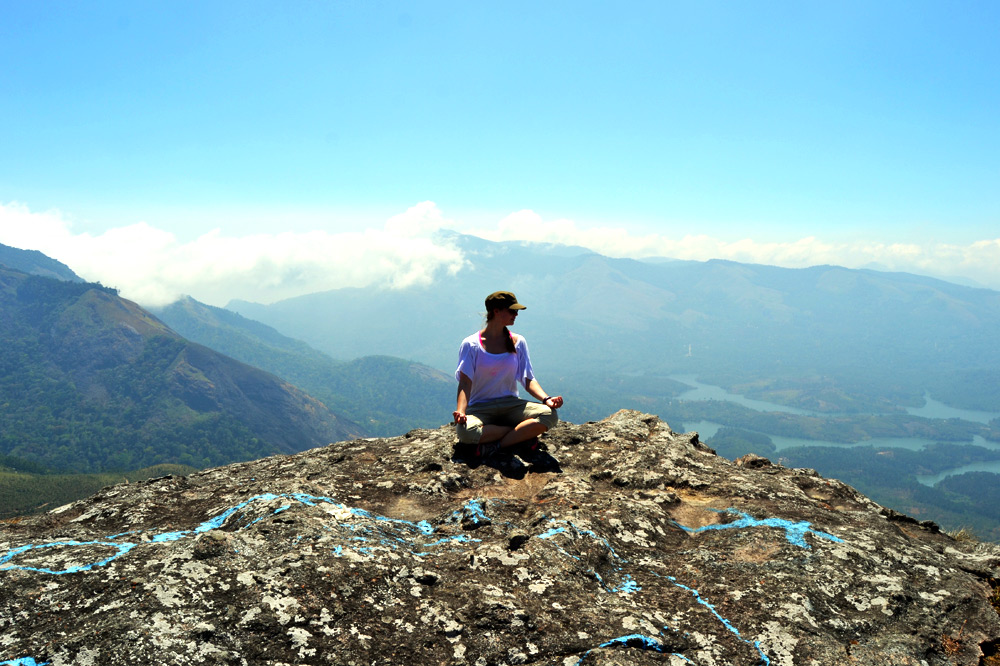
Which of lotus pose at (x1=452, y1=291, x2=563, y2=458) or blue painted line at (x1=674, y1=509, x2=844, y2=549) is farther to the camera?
lotus pose at (x1=452, y1=291, x2=563, y2=458)

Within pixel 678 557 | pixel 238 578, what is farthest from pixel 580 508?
pixel 238 578

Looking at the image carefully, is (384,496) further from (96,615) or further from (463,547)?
(96,615)

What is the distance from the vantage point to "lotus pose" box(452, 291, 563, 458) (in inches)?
422

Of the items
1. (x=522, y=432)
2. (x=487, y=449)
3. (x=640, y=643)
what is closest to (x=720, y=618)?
(x=640, y=643)

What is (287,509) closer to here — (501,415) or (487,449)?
(487,449)

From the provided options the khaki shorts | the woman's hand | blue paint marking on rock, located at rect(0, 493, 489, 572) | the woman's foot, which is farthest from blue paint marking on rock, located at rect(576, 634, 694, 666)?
the woman's foot

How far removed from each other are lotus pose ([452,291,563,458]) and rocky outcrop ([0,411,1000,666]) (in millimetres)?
1323

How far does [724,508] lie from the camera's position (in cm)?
902

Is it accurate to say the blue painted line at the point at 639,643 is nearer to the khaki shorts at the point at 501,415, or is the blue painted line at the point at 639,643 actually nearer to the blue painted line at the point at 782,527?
the blue painted line at the point at 782,527

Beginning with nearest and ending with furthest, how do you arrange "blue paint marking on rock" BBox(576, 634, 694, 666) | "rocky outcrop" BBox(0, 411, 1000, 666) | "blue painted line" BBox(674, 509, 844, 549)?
"rocky outcrop" BBox(0, 411, 1000, 666)
"blue paint marking on rock" BBox(576, 634, 694, 666)
"blue painted line" BBox(674, 509, 844, 549)

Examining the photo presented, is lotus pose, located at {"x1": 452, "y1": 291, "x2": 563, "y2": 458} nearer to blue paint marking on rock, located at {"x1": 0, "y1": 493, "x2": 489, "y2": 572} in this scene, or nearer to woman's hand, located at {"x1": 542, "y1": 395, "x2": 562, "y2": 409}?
woman's hand, located at {"x1": 542, "y1": 395, "x2": 562, "y2": 409}

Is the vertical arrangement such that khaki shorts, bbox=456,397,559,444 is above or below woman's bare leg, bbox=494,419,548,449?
above

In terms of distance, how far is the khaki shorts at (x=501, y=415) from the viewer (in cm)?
1077

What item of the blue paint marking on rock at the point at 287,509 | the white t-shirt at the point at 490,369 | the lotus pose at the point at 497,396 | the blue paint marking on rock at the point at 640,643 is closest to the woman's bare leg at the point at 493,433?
the lotus pose at the point at 497,396
